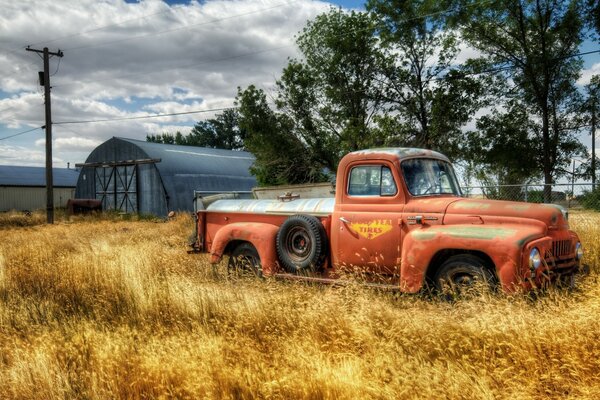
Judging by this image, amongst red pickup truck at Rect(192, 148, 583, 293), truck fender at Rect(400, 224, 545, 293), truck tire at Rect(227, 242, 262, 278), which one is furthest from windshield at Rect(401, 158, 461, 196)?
truck tire at Rect(227, 242, 262, 278)

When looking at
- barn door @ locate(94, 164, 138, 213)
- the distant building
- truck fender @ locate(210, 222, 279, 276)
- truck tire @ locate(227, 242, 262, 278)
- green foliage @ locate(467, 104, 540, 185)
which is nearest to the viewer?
truck fender @ locate(210, 222, 279, 276)

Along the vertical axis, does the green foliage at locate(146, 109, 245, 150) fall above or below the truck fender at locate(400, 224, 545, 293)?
above

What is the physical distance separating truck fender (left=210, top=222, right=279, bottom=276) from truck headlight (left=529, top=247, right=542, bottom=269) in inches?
139

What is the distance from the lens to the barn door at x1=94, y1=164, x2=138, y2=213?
2916 cm

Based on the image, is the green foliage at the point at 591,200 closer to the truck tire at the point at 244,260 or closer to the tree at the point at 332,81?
the tree at the point at 332,81

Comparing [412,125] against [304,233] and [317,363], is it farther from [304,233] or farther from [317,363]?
[317,363]

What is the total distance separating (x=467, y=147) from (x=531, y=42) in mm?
6697

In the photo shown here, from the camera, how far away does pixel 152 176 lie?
1099 inches

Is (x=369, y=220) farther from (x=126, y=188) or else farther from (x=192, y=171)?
(x=126, y=188)

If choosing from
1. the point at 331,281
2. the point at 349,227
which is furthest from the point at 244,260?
the point at 349,227

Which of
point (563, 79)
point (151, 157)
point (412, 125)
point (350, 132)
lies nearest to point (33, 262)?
point (350, 132)

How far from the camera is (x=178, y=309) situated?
602 centimetres

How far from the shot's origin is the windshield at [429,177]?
6.91 meters

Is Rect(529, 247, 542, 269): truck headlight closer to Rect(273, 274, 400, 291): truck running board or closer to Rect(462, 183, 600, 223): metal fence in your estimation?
Rect(273, 274, 400, 291): truck running board
